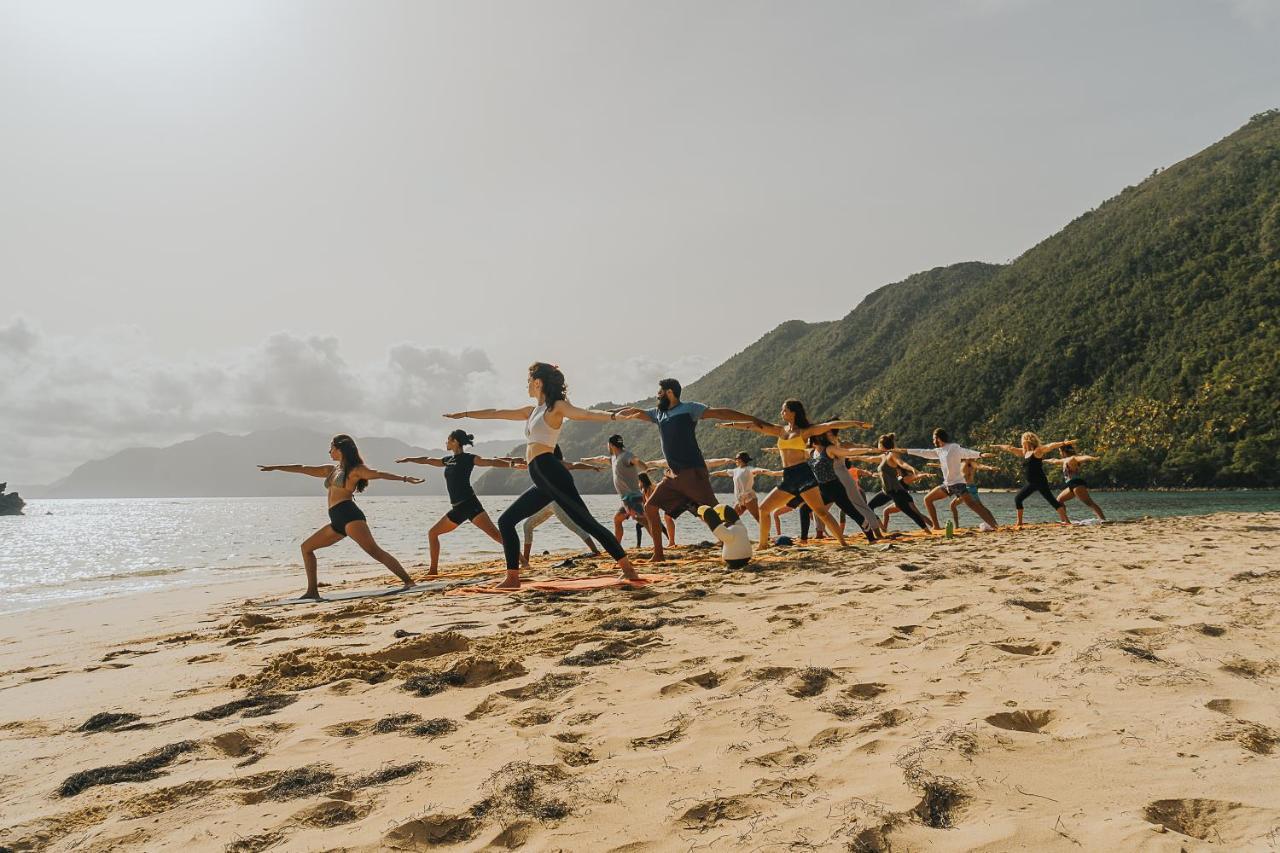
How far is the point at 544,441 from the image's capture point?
287 inches

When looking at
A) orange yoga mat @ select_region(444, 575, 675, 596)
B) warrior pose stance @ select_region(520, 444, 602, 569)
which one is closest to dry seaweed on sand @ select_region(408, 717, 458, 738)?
orange yoga mat @ select_region(444, 575, 675, 596)

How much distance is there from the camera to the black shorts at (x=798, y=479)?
31.5ft

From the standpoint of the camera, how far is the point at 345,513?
905 cm

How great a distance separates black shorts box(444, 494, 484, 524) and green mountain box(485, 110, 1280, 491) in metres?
80.6

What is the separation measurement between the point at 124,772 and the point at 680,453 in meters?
6.21

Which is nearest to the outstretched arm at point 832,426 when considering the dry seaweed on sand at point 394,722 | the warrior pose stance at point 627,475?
the warrior pose stance at point 627,475

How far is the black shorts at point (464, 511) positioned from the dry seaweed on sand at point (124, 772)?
6.96 metres

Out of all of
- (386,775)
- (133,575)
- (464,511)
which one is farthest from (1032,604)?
(133,575)

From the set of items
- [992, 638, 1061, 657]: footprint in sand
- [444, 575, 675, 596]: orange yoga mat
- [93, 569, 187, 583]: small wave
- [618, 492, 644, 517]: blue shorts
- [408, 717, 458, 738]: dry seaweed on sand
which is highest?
[618, 492, 644, 517]: blue shorts

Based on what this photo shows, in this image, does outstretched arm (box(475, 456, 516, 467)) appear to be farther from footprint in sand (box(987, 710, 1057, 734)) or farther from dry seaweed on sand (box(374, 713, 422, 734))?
footprint in sand (box(987, 710, 1057, 734))

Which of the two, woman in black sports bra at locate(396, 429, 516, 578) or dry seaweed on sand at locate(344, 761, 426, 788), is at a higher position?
woman in black sports bra at locate(396, 429, 516, 578)

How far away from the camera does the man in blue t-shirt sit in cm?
801

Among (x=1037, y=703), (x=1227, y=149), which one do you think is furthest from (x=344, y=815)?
(x=1227, y=149)

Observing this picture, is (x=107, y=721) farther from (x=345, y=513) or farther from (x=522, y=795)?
(x=345, y=513)
